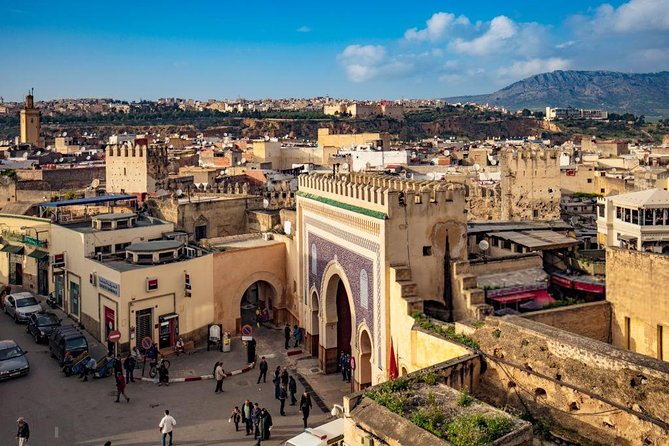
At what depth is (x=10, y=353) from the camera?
16.2 metres

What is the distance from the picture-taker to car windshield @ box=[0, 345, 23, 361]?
16.0 metres

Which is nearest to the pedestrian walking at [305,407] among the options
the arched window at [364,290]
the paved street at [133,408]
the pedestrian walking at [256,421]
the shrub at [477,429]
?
the paved street at [133,408]

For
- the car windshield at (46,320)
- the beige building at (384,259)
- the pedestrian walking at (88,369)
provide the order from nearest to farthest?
the beige building at (384,259), the pedestrian walking at (88,369), the car windshield at (46,320)

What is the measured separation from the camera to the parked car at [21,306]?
66.6 ft

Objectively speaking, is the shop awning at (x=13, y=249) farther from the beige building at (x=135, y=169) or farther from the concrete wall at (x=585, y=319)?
the concrete wall at (x=585, y=319)

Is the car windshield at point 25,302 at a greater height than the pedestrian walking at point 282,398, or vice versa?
the car windshield at point 25,302

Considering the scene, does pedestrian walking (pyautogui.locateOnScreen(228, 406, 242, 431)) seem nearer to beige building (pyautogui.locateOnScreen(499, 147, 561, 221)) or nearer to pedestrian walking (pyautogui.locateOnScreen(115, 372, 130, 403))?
pedestrian walking (pyautogui.locateOnScreen(115, 372, 130, 403))

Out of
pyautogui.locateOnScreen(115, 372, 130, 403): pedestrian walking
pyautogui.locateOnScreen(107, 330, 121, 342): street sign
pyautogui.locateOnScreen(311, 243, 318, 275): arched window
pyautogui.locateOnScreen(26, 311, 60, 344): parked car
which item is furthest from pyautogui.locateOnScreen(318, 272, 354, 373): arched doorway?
pyautogui.locateOnScreen(26, 311, 60, 344): parked car

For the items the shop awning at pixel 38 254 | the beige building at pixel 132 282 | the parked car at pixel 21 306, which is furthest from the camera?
the shop awning at pixel 38 254

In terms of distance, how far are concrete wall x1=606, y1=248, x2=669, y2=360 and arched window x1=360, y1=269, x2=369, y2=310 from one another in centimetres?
507

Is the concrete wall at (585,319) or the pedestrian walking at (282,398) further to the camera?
the pedestrian walking at (282,398)

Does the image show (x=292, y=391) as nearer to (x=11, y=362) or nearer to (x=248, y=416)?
(x=248, y=416)

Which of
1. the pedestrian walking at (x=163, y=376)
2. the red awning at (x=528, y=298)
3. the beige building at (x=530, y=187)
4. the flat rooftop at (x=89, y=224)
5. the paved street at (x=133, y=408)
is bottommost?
the paved street at (x=133, y=408)

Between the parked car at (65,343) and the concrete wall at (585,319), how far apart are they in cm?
1110
